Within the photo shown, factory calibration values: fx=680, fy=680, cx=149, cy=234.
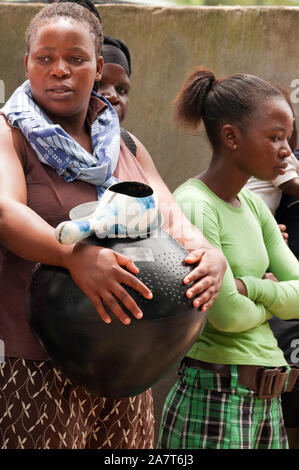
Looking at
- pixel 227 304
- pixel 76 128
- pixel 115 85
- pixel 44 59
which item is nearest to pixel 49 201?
pixel 76 128

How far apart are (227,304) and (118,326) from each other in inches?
30.7

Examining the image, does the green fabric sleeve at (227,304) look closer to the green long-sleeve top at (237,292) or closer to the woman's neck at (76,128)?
the green long-sleeve top at (237,292)

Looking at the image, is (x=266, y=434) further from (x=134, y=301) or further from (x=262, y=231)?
(x=134, y=301)

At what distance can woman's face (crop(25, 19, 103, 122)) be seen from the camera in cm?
197

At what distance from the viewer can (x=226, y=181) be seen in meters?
2.74

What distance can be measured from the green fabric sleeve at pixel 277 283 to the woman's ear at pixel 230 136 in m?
0.29

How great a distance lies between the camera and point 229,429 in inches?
98.0

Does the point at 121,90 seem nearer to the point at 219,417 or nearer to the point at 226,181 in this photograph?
the point at 226,181

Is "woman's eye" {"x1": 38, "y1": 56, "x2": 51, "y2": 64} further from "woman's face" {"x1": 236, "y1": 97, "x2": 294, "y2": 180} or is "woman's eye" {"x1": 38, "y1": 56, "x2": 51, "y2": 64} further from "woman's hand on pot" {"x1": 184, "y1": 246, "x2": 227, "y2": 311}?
"woman's face" {"x1": 236, "y1": 97, "x2": 294, "y2": 180}

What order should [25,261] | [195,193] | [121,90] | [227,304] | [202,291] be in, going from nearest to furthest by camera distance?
1. [202,291]
2. [25,261]
3. [227,304]
4. [195,193]
5. [121,90]

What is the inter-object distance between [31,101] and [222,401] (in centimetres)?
130
